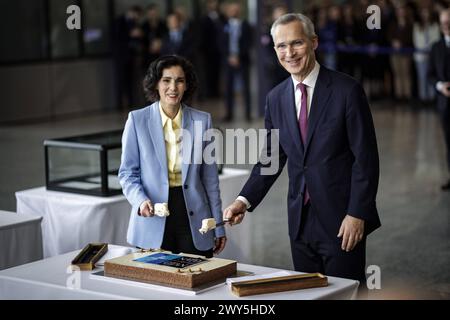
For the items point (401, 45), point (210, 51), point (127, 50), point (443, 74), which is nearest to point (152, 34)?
point (127, 50)

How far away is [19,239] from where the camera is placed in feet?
17.8

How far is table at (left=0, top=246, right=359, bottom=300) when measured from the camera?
11.3 ft

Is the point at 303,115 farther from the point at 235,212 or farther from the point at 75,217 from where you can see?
the point at 75,217

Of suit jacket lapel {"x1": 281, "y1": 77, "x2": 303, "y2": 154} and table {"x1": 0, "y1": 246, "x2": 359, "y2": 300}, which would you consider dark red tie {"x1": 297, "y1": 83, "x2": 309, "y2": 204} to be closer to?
suit jacket lapel {"x1": 281, "y1": 77, "x2": 303, "y2": 154}

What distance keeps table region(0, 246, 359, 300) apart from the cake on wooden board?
66 millimetres

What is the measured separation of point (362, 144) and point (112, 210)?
2.49m

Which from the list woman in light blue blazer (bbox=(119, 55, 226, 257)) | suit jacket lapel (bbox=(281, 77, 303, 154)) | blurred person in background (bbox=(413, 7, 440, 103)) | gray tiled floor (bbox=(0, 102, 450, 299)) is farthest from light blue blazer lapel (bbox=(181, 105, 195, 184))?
blurred person in background (bbox=(413, 7, 440, 103))

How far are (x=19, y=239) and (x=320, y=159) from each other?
227 cm

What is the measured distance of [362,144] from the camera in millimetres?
3812

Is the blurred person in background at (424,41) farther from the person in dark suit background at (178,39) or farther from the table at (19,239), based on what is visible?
the table at (19,239)

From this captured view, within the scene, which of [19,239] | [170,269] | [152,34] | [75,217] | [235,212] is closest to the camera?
[170,269]

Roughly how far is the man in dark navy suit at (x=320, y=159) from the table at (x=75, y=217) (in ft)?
6.26

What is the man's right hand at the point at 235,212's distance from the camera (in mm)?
4039

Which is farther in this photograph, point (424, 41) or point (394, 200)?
point (424, 41)
